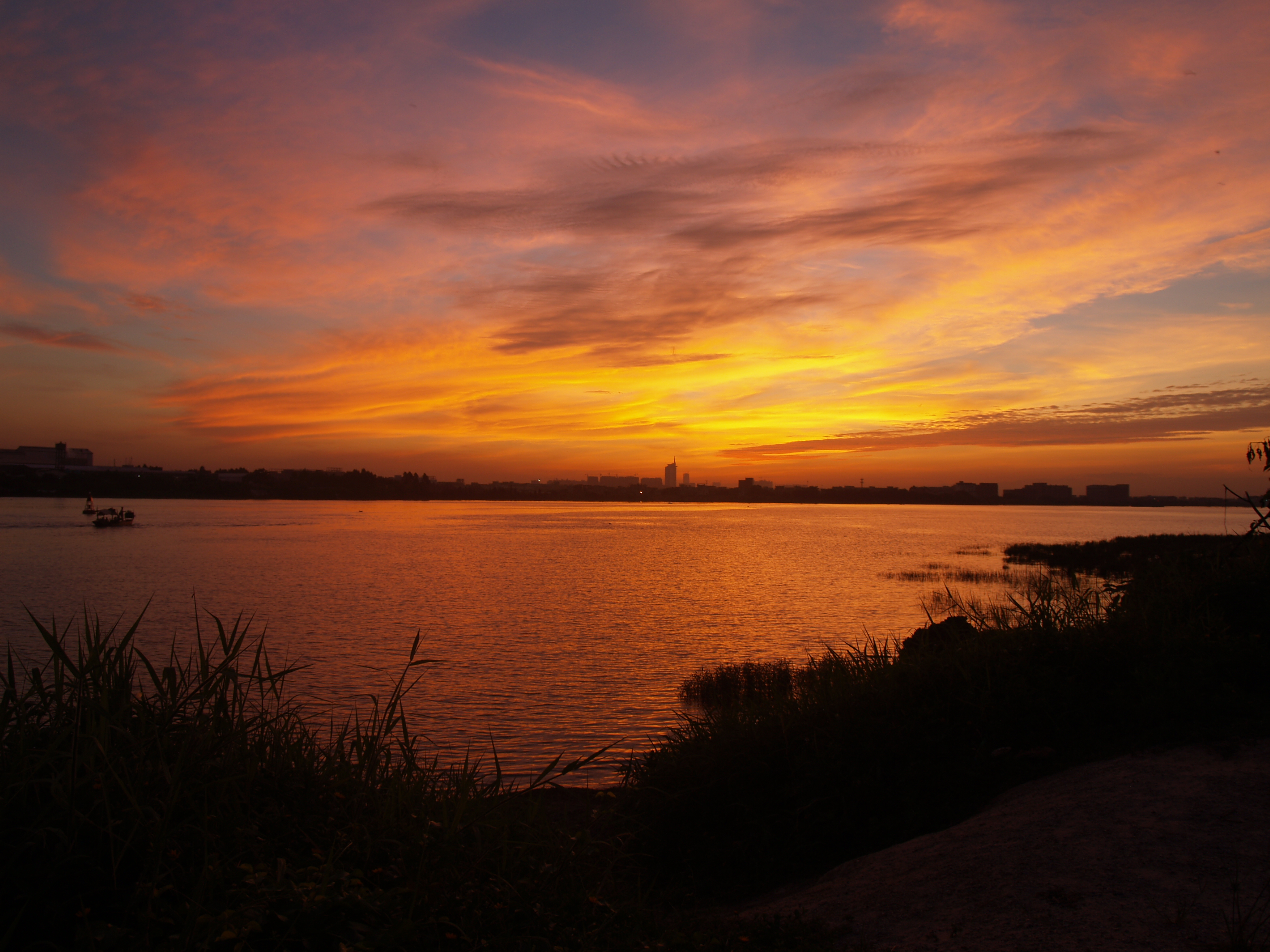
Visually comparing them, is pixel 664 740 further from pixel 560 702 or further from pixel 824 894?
pixel 824 894

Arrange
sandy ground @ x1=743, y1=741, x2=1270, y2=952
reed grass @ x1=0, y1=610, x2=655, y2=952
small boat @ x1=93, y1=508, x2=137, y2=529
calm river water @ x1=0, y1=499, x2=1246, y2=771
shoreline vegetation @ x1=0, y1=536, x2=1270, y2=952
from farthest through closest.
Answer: small boat @ x1=93, y1=508, x2=137, y2=529 < calm river water @ x1=0, y1=499, x2=1246, y2=771 < sandy ground @ x1=743, y1=741, x2=1270, y2=952 < shoreline vegetation @ x1=0, y1=536, x2=1270, y2=952 < reed grass @ x1=0, y1=610, x2=655, y2=952

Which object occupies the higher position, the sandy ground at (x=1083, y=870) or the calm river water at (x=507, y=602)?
the sandy ground at (x=1083, y=870)

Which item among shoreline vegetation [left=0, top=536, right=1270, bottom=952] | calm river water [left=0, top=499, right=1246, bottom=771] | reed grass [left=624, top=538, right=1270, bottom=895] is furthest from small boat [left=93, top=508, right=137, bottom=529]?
reed grass [left=624, top=538, right=1270, bottom=895]

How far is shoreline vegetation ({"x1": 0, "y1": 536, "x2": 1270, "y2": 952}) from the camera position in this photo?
4.41 metres

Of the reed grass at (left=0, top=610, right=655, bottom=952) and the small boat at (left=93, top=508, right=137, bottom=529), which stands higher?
the reed grass at (left=0, top=610, right=655, bottom=952)

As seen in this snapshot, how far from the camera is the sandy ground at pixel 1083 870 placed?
4.89 m

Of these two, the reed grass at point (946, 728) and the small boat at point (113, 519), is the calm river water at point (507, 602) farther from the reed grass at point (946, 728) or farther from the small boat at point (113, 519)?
the reed grass at point (946, 728)

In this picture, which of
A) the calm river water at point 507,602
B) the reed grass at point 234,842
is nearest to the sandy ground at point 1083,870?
the reed grass at point 234,842

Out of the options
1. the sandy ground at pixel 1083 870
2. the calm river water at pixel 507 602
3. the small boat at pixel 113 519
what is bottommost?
the calm river water at pixel 507 602

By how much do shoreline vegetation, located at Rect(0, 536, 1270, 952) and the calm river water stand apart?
3409 mm

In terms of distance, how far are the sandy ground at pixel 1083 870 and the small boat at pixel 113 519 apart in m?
107

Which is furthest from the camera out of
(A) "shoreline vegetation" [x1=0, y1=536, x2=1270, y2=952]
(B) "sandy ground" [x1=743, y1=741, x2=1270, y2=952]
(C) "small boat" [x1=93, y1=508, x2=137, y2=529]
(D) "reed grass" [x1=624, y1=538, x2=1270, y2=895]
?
(C) "small boat" [x1=93, y1=508, x2=137, y2=529]

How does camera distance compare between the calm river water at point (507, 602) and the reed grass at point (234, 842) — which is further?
the calm river water at point (507, 602)

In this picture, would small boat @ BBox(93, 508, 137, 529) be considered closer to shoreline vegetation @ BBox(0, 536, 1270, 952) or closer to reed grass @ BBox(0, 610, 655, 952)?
shoreline vegetation @ BBox(0, 536, 1270, 952)
